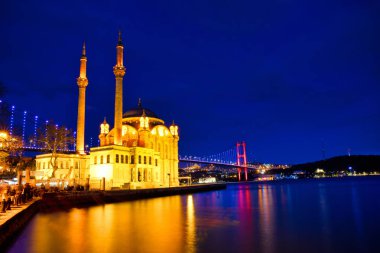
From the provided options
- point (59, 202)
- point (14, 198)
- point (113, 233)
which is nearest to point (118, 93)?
point (59, 202)

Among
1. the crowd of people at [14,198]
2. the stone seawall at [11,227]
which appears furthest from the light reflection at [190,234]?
the crowd of people at [14,198]

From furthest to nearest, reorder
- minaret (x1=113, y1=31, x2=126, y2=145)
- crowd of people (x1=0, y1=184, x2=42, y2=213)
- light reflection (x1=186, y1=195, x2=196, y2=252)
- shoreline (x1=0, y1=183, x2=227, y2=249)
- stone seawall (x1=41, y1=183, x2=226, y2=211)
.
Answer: minaret (x1=113, y1=31, x2=126, y2=145)
stone seawall (x1=41, y1=183, x2=226, y2=211)
crowd of people (x1=0, y1=184, x2=42, y2=213)
shoreline (x1=0, y1=183, x2=227, y2=249)
light reflection (x1=186, y1=195, x2=196, y2=252)

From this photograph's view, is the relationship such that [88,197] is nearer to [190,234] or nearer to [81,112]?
[190,234]

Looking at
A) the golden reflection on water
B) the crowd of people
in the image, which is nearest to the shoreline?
the crowd of people

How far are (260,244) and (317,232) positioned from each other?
4.61 metres

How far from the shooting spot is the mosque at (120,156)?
45.1m

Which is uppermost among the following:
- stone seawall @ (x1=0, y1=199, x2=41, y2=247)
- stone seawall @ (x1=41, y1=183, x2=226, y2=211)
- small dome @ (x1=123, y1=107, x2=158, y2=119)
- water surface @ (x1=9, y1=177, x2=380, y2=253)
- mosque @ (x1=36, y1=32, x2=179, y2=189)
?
small dome @ (x1=123, y1=107, x2=158, y2=119)

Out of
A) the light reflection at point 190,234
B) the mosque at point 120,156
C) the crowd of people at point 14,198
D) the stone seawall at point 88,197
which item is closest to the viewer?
the light reflection at point 190,234

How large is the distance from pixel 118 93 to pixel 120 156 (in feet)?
31.5

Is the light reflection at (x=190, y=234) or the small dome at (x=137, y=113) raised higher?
the small dome at (x=137, y=113)

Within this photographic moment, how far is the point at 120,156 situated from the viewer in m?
45.9

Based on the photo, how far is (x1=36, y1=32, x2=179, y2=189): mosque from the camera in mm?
45062

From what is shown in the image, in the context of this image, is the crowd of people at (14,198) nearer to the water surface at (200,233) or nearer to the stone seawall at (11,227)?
the stone seawall at (11,227)

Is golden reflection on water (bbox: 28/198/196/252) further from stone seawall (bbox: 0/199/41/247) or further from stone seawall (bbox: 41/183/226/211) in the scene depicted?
stone seawall (bbox: 41/183/226/211)
